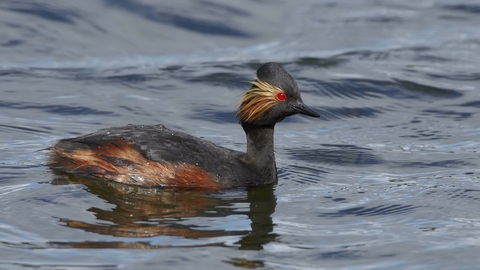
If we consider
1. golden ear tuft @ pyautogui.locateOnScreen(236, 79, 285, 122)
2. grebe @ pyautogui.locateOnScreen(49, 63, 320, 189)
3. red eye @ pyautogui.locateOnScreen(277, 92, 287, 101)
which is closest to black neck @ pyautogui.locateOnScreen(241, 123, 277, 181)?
grebe @ pyautogui.locateOnScreen(49, 63, 320, 189)

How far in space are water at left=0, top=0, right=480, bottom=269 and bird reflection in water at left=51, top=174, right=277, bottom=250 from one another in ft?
0.09

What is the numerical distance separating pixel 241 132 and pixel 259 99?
2.65 meters

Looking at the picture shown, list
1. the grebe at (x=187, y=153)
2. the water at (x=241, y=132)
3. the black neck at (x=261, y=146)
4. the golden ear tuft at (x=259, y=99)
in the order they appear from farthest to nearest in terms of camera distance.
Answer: the black neck at (x=261, y=146), the golden ear tuft at (x=259, y=99), the grebe at (x=187, y=153), the water at (x=241, y=132)

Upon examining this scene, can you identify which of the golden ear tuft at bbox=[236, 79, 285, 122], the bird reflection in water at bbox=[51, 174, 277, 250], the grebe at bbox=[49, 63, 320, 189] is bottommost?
the bird reflection in water at bbox=[51, 174, 277, 250]

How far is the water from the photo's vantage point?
7.17m

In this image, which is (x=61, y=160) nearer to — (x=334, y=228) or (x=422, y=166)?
(x=334, y=228)

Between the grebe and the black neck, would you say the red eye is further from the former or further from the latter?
the black neck

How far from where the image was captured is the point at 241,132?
11.7m

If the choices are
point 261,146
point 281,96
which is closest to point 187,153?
point 261,146

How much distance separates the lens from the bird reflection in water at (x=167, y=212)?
7.26 m

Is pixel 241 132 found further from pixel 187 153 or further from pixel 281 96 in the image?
pixel 187 153

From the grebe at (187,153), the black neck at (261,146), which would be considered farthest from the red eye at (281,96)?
the black neck at (261,146)

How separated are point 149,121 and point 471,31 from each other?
903cm

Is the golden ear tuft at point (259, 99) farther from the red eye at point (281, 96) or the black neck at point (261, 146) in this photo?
the black neck at point (261, 146)
